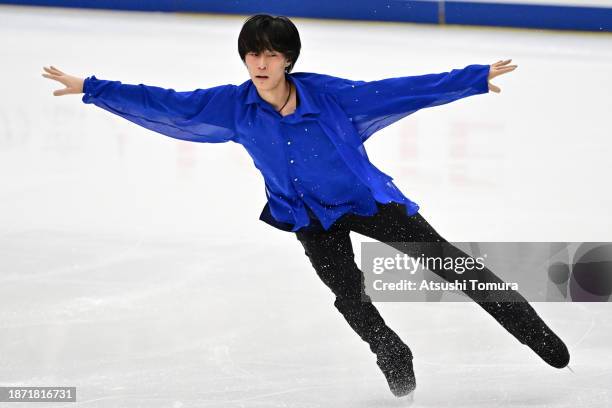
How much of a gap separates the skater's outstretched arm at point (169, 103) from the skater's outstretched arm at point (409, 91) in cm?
29

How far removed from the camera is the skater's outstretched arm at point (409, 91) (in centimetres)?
268

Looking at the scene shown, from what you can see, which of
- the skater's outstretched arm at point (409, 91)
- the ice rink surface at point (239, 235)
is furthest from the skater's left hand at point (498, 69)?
the ice rink surface at point (239, 235)

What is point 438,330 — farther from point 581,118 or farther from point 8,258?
point 581,118

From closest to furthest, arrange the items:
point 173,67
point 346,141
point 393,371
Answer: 1. point 346,141
2. point 393,371
3. point 173,67

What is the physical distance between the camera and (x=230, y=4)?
880 centimetres

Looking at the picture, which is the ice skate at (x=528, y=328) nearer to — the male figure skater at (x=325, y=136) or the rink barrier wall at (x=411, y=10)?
the male figure skater at (x=325, y=136)

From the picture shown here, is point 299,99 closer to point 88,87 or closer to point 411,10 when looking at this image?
point 88,87

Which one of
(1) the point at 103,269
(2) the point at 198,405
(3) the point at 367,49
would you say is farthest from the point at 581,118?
(2) the point at 198,405

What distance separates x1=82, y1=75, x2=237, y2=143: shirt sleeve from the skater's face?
132mm

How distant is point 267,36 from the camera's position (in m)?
2.62

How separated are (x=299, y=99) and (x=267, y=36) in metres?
0.19

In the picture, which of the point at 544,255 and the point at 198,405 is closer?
the point at 198,405

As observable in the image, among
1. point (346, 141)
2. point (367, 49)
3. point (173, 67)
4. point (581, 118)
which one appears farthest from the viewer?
point (367, 49)

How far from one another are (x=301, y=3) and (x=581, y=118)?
345cm
